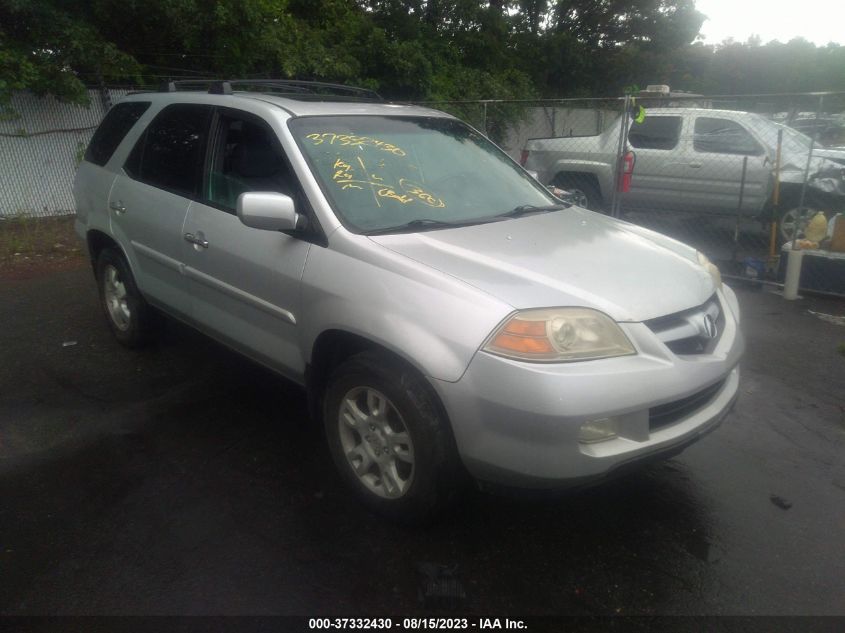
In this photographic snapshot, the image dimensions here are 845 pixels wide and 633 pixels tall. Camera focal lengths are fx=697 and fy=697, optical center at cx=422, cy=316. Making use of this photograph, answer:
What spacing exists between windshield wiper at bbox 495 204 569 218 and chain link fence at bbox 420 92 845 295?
363 centimetres

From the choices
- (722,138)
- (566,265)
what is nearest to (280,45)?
(722,138)

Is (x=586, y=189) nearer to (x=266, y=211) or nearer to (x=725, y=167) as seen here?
(x=725, y=167)

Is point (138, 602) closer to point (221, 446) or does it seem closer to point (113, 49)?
point (221, 446)

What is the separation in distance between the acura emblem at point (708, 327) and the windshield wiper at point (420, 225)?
1.18 m

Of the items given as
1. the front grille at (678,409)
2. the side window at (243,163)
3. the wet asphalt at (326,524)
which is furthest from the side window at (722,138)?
the side window at (243,163)

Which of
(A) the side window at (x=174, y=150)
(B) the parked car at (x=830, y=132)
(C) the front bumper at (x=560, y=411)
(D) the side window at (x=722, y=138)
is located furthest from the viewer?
(D) the side window at (x=722, y=138)

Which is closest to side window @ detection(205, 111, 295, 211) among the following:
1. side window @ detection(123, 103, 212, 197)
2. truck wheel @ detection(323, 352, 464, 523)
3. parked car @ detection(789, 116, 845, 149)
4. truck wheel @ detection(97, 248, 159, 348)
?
side window @ detection(123, 103, 212, 197)

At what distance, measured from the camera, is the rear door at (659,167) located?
363 inches

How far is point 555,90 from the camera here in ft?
86.5

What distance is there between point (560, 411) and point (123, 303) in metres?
3.80

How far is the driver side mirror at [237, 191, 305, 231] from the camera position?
3084 mm

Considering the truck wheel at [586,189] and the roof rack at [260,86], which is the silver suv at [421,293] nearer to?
the roof rack at [260,86]

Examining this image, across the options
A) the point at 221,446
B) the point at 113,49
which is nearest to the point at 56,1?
the point at 113,49

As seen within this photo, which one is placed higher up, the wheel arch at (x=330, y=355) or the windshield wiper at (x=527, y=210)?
the windshield wiper at (x=527, y=210)
